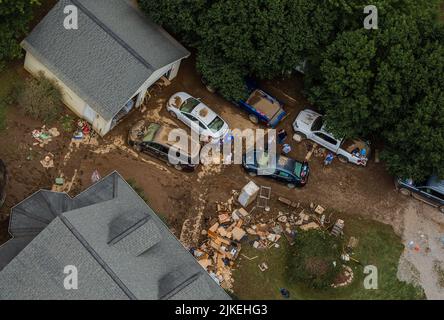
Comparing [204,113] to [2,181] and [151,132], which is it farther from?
[2,181]

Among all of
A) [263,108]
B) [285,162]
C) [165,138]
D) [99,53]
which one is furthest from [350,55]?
[99,53]

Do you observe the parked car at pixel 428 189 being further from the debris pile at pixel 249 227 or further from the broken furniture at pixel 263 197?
the broken furniture at pixel 263 197

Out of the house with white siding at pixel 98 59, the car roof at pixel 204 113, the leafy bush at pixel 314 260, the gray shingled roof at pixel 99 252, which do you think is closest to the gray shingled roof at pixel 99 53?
the house with white siding at pixel 98 59

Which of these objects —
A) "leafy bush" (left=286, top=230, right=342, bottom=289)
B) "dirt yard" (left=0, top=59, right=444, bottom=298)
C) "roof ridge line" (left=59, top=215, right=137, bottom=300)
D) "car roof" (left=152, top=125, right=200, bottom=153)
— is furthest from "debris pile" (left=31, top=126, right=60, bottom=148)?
"leafy bush" (left=286, top=230, right=342, bottom=289)

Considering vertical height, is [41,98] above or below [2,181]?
above
